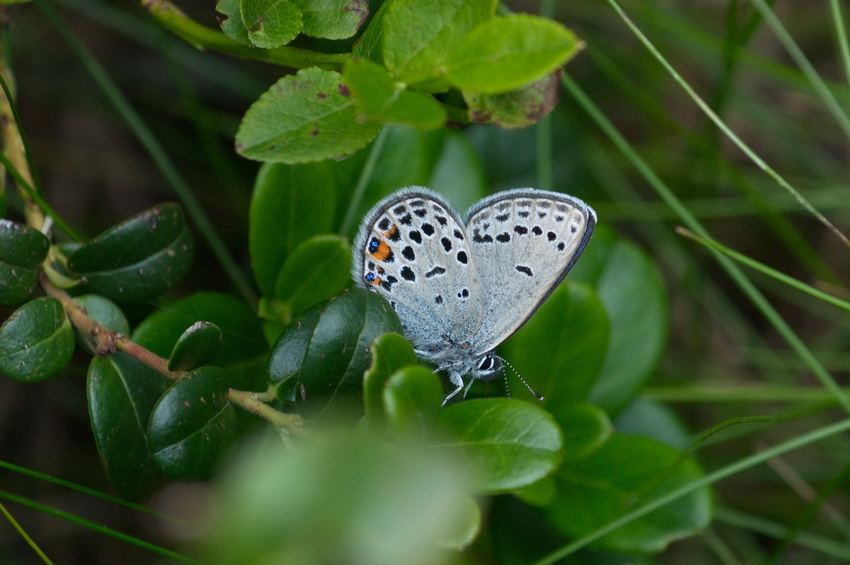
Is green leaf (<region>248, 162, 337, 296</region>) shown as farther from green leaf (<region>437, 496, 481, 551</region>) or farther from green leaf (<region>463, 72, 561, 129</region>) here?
green leaf (<region>437, 496, 481, 551</region>)

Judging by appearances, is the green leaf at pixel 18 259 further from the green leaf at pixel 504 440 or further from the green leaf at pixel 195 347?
the green leaf at pixel 504 440

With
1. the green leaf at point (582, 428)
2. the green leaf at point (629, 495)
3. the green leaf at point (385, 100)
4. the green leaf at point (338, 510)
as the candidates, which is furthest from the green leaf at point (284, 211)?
the green leaf at point (338, 510)

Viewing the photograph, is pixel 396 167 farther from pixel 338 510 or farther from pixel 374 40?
pixel 338 510

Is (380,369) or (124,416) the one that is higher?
(380,369)

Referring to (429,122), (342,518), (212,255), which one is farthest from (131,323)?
(212,255)

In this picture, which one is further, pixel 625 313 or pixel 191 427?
pixel 625 313

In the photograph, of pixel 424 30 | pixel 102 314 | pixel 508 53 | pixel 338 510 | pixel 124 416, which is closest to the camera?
pixel 338 510

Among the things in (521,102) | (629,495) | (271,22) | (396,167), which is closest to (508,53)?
(521,102)
